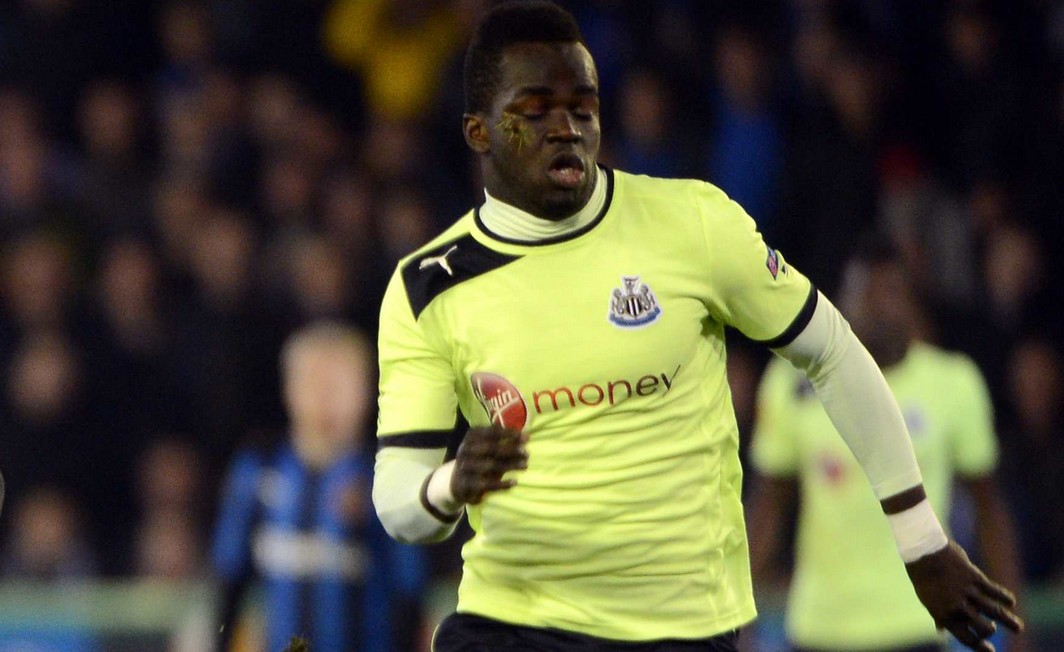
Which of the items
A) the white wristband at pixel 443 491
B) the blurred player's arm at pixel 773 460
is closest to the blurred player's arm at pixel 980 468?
the blurred player's arm at pixel 773 460

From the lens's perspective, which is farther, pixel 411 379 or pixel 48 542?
pixel 48 542

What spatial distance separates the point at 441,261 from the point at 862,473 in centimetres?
240

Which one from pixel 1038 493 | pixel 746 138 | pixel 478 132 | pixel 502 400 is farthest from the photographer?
pixel 746 138

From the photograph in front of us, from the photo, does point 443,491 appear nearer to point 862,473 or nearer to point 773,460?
point 862,473

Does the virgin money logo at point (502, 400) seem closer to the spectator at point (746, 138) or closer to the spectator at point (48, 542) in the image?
the spectator at point (48, 542)

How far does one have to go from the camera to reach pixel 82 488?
8727 mm

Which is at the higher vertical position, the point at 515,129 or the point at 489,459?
the point at 515,129

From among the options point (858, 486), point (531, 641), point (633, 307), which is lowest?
point (531, 641)

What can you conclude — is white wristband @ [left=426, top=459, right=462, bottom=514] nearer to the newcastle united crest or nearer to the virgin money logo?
the virgin money logo

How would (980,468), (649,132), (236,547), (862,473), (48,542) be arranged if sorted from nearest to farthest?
(862,473), (980,468), (236,547), (48,542), (649,132)

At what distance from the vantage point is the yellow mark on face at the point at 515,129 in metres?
3.91

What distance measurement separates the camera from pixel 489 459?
346 cm

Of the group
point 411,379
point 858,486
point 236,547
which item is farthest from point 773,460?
point 411,379

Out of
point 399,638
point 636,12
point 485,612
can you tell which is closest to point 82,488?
point 399,638
